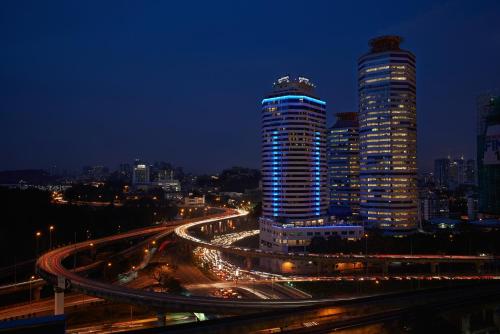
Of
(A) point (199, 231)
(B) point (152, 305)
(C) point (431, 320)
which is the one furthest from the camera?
(A) point (199, 231)

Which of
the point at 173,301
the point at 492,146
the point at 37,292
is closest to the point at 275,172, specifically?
the point at 37,292

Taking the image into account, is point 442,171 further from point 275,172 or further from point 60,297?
point 60,297

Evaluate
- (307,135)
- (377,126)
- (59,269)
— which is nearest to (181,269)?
(59,269)

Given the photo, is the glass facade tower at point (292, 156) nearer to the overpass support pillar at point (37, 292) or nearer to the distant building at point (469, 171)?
the overpass support pillar at point (37, 292)

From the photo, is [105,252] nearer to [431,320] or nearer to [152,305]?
[152,305]

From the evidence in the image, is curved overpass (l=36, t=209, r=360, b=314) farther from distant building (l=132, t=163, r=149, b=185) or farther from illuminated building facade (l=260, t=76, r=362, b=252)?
distant building (l=132, t=163, r=149, b=185)
